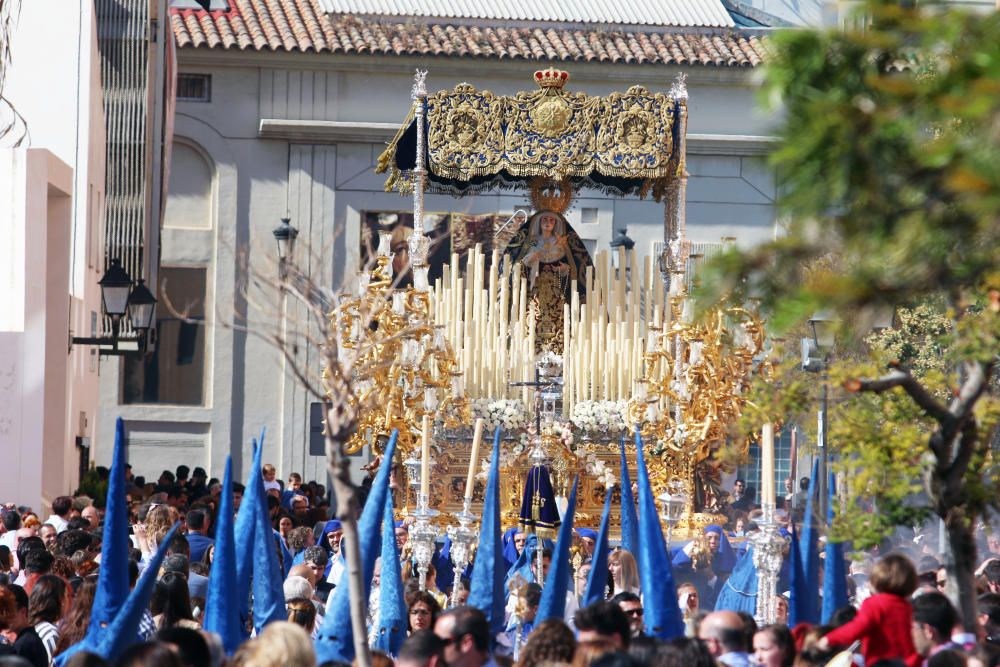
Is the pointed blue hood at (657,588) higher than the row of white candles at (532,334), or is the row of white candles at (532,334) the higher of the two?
the row of white candles at (532,334)

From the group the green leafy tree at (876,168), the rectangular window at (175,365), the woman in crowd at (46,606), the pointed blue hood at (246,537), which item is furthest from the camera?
the rectangular window at (175,365)

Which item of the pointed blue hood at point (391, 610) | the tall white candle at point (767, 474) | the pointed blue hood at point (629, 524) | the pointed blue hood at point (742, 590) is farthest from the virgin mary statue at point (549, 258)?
the pointed blue hood at point (391, 610)

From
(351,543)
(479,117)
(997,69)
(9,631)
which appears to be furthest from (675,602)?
(479,117)

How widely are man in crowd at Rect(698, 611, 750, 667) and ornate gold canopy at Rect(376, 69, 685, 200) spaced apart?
8919 mm

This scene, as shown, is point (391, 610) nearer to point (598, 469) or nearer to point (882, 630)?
point (882, 630)

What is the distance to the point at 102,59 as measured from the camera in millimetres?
21609

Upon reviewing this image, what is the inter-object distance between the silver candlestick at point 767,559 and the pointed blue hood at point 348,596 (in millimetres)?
2479

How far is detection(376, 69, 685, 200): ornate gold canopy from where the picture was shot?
15.3 metres

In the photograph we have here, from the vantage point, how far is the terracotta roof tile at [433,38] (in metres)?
27.7

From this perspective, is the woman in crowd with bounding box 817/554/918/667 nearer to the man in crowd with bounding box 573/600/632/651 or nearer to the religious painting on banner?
the man in crowd with bounding box 573/600/632/651

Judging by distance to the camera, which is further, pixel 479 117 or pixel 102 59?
pixel 102 59

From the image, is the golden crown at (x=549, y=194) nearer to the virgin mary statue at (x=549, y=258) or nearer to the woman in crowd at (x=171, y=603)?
the virgin mary statue at (x=549, y=258)

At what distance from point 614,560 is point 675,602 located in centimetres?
236

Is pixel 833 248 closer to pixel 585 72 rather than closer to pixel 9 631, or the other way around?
pixel 9 631
